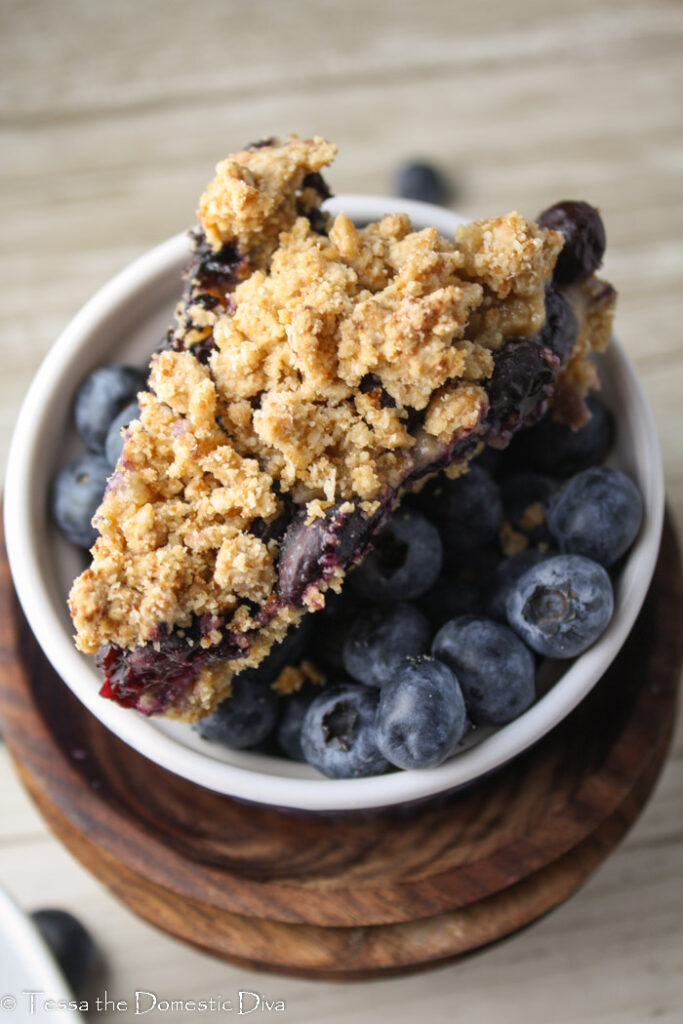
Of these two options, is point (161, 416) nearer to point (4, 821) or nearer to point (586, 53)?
point (4, 821)

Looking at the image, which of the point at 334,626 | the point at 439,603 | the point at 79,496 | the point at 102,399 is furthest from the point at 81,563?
the point at 439,603

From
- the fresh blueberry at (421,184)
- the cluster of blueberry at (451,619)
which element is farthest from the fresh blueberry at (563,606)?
the fresh blueberry at (421,184)

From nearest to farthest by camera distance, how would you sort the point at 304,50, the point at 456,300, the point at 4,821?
→ the point at 456,300 → the point at 4,821 → the point at 304,50

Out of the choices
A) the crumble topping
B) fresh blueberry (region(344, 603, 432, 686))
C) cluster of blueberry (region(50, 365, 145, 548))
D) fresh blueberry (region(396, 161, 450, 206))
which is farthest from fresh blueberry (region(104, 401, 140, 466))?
fresh blueberry (region(396, 161, 450, 206))

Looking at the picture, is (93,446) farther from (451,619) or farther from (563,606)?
(563,606)

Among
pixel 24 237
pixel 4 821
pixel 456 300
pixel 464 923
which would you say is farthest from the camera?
pixel 24 237

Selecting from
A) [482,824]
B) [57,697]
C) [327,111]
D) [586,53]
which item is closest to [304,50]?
[327,111]
